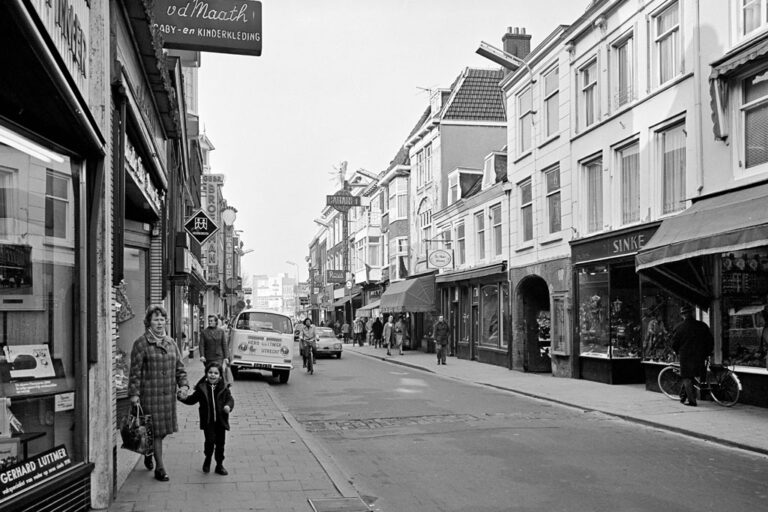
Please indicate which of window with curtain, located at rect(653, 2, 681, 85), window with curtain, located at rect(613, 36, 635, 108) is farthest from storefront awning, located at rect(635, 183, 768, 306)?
window with curtain, located at rect(613, 36, 635, 108)

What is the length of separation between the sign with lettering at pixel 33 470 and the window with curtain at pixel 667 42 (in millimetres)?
14877

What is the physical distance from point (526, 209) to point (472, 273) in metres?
5.60

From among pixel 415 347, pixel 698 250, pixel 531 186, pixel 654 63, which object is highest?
pixel 654 63

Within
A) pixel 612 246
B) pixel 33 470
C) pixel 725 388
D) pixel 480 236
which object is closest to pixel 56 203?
pixel 33 470

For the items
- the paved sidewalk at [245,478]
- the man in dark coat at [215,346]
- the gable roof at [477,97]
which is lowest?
the paved sidewalk at [245,478]

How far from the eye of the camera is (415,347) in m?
41.3

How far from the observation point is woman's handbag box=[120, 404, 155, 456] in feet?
25.5

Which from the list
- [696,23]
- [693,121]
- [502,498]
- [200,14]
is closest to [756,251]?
[693,121]

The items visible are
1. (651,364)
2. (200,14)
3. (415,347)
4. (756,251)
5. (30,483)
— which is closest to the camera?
(30,483)

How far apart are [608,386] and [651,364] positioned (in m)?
1.68

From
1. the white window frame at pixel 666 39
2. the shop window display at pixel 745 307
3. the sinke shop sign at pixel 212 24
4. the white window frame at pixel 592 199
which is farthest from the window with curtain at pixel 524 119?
the sinke shop sign at pixel 212 24

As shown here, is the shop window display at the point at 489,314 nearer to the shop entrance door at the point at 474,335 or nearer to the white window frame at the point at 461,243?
Answer: the shop entrance door at the point at 474,335

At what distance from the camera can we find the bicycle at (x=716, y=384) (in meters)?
14.2

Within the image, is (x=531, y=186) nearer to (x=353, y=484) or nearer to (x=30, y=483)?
(x=353, y=484)
